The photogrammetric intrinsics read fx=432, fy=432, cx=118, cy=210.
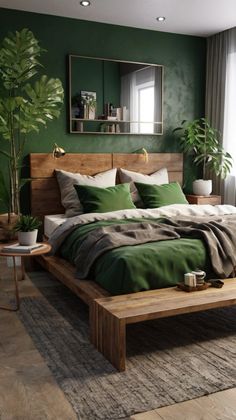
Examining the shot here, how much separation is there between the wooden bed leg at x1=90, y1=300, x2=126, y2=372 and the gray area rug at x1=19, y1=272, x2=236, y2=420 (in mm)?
45

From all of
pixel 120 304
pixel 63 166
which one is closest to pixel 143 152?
pixel 63 166

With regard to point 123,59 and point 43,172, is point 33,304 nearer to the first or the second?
point 43,172

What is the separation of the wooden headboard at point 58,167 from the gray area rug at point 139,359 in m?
1.64

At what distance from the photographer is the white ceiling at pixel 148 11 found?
4.32 meters

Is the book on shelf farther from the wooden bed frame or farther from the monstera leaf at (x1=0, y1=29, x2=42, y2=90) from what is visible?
the monstera leaf at (x1=0, y1=29, x2=42, y2=90)

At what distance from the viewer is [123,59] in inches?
202

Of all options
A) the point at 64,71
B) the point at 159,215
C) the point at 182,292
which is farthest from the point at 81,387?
the point at 64,71

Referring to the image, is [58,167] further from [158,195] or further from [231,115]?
[231,115]

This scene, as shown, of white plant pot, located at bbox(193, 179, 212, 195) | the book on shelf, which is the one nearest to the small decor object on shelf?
white plant pot, located at bbox(193, 179, 212, 195)

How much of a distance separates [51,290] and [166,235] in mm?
1159

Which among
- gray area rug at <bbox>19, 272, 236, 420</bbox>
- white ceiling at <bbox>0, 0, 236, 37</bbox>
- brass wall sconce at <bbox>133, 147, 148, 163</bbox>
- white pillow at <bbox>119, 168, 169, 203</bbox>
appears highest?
white ceiling at <bbox>0, 0, 236, 37</bbox>

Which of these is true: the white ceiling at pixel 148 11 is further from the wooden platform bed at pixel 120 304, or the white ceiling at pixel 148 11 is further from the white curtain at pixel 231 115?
the wooden platform bed at pixel 120 304

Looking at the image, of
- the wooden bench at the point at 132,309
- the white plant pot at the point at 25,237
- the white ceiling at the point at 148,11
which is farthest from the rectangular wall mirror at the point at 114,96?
the wooden bench at the point at 132,309

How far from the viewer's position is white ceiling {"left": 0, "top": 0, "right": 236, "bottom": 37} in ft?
14.2
